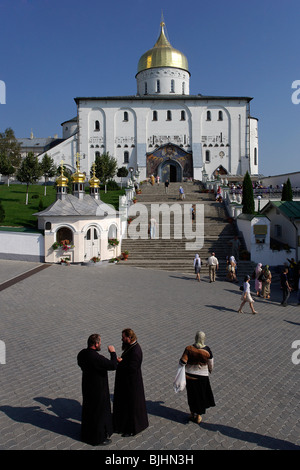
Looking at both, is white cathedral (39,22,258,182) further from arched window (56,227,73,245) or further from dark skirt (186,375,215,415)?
dark skirt (186,375,215,415)

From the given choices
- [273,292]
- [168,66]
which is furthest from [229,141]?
[273,292]

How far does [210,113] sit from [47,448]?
51.1 metres

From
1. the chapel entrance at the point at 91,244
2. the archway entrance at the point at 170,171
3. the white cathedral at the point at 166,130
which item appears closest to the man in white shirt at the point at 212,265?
the chapel entrance at the point at 91,244

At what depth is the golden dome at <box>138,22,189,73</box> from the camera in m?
55.3

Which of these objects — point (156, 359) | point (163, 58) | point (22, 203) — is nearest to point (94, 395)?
point (156, 359)

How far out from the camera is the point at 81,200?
905 inches

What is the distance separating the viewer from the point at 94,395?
5.26m

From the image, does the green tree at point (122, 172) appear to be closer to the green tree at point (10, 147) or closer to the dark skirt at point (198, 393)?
the green tree at point (10, 147)

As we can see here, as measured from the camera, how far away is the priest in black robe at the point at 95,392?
518cm

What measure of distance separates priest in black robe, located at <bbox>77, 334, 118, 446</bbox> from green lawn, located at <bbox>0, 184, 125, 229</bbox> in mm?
21347

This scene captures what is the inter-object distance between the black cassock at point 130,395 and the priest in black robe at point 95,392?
8.6 inches

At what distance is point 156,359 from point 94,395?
3.43 metres

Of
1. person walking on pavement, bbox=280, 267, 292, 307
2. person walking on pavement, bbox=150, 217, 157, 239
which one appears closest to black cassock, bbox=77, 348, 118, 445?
person walking on pavement, bbox=280, 267, 292, 307
